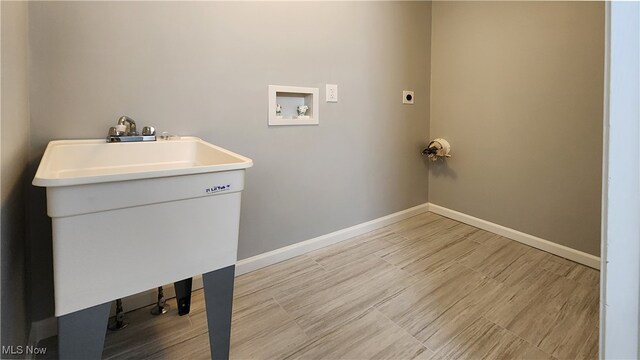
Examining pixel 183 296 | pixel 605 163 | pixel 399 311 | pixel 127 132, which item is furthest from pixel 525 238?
pixel 127 132

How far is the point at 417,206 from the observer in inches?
99.0

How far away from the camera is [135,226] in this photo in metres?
0.72

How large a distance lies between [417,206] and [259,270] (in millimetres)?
1535

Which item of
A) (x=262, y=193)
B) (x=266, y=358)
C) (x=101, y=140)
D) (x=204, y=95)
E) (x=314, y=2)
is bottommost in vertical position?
(x=266, y=358)

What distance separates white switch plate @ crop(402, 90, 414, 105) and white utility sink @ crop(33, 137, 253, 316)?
5.63 ft

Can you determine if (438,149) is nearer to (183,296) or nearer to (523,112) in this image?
(523,112)

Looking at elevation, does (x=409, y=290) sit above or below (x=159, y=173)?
below

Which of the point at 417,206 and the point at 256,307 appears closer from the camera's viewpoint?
the point at 256,307

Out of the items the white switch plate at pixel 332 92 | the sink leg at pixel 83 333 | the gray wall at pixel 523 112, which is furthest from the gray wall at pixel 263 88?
the sink leg at pixel 83 333

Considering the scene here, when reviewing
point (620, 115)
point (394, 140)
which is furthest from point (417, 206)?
point (620, 115)

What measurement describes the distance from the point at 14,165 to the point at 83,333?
0.55 meters

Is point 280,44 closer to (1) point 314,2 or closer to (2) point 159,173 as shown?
(1) point 314,2

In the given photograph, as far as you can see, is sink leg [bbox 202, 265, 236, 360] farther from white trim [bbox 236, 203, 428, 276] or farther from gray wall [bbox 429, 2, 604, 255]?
gray wall [bbox 429, 2, 604, 255]

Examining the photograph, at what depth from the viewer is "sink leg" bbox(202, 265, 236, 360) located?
0.88 metres
